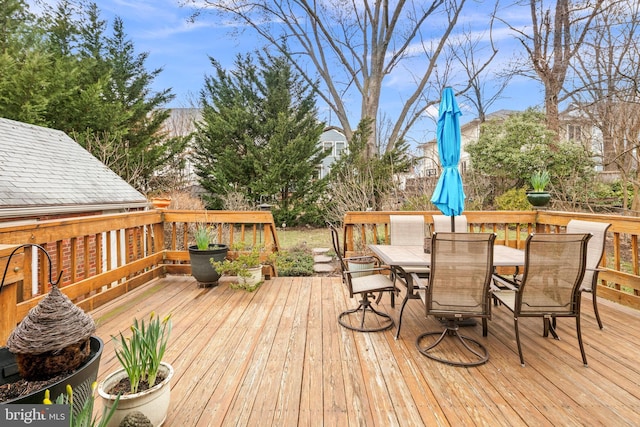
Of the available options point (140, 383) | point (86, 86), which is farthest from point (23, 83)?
point (140, 383)

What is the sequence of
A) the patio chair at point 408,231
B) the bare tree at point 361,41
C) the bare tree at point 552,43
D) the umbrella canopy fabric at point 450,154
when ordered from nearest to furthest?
the umbrella canopy fabric at point 450,154, the patio chair at point 408,231, the bare tree at point 552,43, the bare tree at point 361,41

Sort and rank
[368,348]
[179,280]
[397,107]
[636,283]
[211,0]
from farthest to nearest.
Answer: [397,107]
[211,0]
[179,280]
[636,283]
[368,348]

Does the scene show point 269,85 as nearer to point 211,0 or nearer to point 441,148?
point 211,0

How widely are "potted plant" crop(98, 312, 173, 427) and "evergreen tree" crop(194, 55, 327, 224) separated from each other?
408 inches

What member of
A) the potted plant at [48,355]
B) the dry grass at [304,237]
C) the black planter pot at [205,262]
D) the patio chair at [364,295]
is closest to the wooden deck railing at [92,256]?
the black planter pot at [205,262]

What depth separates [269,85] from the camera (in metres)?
13.1

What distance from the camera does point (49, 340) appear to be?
1.33 m

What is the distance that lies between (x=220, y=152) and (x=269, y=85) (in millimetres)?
3331

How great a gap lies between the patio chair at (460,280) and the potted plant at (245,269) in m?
2.51

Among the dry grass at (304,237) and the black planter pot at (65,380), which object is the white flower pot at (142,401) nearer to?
the black planter pot at (65,380)

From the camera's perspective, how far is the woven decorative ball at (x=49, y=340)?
1319mm

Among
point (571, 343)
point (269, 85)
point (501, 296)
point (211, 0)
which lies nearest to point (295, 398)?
point (501, 296)

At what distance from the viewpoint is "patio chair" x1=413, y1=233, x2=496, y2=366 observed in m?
2.47

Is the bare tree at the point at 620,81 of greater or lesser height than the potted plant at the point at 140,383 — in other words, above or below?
above
